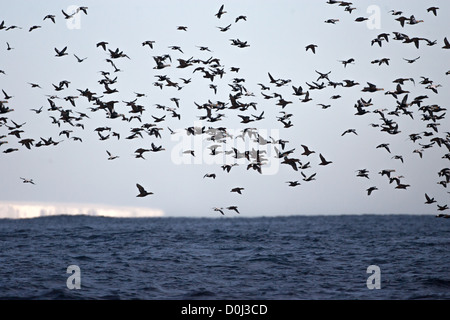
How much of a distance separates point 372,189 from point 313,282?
7.67m

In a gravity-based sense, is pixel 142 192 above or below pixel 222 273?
above

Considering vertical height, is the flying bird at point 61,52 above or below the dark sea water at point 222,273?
above

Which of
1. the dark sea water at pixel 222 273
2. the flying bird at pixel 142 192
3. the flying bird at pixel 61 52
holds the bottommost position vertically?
the dark sea water at pixel 222 273

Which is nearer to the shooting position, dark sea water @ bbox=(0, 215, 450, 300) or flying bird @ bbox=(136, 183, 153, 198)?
dark sea water @ bbox=(0, 215, 450, 300)

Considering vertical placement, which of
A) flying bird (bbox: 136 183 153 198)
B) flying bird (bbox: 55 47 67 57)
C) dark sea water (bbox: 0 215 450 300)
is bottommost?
dark sea water (bbox: 0 215 450 300)

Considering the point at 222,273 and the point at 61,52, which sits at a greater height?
the point at 61,52

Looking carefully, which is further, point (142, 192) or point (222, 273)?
point (222, 273)

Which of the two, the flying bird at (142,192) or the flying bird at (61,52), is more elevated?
the flying bird at (61,52)

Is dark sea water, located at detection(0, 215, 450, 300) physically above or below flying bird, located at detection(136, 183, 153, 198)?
below

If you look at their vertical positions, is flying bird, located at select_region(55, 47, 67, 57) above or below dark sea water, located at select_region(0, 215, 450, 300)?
above

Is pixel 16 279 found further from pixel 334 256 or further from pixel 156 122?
pixel 334 256

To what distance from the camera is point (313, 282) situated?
3350 cm

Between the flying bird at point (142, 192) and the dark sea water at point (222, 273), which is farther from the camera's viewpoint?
the flying bird at point (142, 192)
